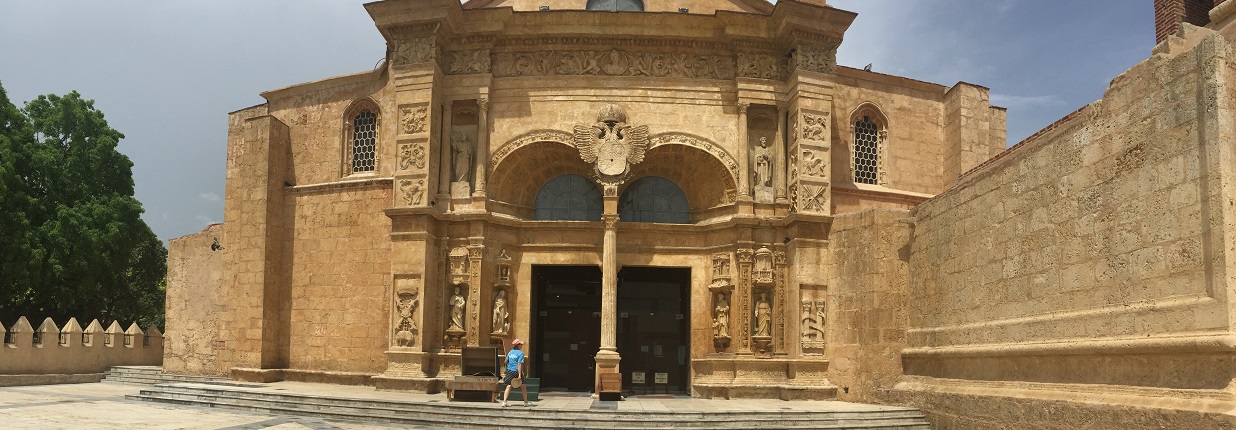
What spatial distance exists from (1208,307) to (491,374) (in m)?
12.8

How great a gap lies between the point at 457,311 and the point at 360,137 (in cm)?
578

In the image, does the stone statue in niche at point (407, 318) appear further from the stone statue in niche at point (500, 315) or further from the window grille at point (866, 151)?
the window grille at point (866, 151)

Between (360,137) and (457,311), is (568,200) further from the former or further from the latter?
(360,137)

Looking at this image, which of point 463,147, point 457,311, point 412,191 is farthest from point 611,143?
point 457,311

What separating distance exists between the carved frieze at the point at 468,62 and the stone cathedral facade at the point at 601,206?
51 millimetres

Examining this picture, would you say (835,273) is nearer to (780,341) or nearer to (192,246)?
(780,341)

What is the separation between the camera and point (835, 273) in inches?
806

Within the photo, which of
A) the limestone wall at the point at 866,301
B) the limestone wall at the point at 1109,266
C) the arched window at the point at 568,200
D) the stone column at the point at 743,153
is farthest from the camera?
the arched window at the point at 568,200

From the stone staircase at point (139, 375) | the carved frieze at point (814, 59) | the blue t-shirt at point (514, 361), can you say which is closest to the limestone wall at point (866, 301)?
the carved frieze at point (814, 59)

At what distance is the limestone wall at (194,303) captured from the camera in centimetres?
2473

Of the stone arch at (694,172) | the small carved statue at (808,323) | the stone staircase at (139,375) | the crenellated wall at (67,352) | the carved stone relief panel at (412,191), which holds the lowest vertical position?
the stone staircase at (139,375)

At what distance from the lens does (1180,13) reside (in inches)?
688

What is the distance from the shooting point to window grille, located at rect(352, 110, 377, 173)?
23.3 metres

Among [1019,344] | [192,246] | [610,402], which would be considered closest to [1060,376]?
[1019,344]
